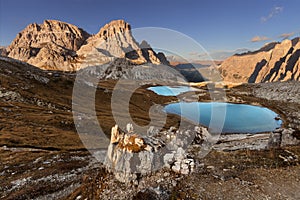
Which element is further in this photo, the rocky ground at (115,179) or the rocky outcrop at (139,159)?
the rocky outcrop at (139,159)

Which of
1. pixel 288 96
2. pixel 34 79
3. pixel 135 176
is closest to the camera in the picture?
pixel 135 176

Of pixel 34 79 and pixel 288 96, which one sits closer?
pixel 34 79

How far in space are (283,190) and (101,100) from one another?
13559 centimetres

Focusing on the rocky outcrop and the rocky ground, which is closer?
the rocky ground

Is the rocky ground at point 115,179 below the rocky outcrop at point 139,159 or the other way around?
below

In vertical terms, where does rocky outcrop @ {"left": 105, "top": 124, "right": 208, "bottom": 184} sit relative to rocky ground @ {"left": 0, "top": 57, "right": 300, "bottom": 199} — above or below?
above

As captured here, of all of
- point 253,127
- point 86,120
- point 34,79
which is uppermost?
point 34,79

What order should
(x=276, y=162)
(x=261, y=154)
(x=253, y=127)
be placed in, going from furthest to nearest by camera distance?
(x=253, y=127), (x=261, y=154), (x=276, y=162)

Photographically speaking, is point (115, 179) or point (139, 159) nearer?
point (115, 179)

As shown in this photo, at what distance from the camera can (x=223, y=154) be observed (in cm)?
2825

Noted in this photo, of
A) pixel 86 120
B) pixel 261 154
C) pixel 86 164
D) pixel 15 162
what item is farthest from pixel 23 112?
pixel 261 154

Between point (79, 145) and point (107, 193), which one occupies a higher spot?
point (107, 193)

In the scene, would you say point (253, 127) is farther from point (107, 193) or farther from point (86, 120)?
point (107, 193)

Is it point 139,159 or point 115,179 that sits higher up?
point 139,159
